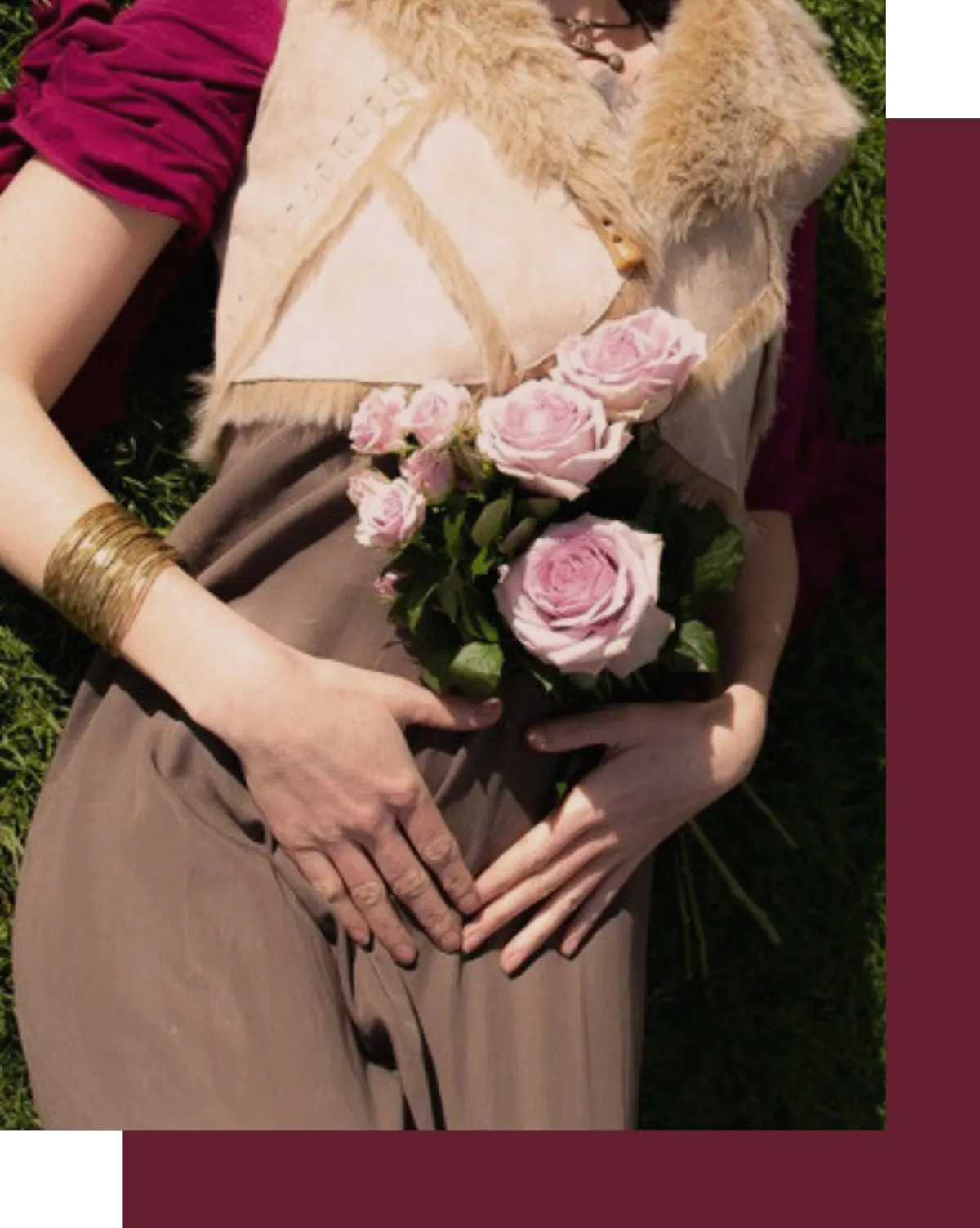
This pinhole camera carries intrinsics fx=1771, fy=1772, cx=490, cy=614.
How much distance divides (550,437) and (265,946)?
0.61 m

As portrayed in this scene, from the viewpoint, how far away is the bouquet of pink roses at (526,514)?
1.72 meters

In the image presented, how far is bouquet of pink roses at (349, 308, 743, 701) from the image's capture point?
5.64 ft

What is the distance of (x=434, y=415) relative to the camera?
1.73m

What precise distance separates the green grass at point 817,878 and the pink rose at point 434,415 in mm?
1139

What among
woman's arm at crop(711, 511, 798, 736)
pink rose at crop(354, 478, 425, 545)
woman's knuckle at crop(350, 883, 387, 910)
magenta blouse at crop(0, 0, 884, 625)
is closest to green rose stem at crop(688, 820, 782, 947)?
woman's arm at crop(711, 511, 798, 736)

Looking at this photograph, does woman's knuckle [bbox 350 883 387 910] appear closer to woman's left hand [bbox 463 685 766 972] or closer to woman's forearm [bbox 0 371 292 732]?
woman's left hand [bbox 463 685 766 972]

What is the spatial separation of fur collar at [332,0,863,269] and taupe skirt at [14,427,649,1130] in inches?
15.4

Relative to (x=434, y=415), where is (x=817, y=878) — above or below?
below

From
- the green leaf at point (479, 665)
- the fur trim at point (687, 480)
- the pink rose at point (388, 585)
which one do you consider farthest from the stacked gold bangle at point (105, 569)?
the fur trim at point (687, 480)

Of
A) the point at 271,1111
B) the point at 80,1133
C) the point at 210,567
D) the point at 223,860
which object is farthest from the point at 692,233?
the point at 80,1133

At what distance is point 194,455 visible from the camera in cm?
202

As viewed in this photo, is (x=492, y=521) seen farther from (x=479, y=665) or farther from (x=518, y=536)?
(x=479, y=665)

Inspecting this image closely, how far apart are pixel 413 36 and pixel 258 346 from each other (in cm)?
36

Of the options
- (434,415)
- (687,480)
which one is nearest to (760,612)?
(687,480)
